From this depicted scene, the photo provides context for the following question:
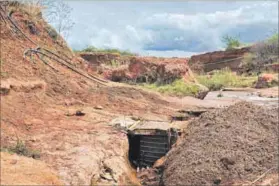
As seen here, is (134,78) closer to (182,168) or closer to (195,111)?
(195,111)

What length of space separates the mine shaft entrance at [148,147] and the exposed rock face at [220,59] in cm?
2071

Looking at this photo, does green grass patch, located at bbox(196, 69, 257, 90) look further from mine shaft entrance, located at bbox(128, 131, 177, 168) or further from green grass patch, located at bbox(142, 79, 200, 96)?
mine shaft entrance, located at bbox(128, 131, 177, 168)

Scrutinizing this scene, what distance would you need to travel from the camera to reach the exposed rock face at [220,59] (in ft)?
100

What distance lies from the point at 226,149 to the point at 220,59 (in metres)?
23.3

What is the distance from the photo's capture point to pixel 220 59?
31.5 metres

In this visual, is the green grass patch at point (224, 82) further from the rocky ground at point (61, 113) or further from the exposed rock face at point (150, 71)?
the rocky ground at point (61, 113)

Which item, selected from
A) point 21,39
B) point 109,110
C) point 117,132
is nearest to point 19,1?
point 21,39

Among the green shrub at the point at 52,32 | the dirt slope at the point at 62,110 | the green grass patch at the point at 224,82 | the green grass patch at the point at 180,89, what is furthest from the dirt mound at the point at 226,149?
the green grass patch at the point at 224,82

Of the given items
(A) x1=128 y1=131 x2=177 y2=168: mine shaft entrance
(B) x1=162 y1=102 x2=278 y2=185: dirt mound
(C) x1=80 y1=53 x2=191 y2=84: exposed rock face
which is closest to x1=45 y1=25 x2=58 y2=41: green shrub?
(C) x1=80 y1=53 x2=191 y2=84: exposed rock face

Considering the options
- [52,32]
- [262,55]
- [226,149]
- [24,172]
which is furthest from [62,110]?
[262,55]

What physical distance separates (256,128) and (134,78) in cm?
948

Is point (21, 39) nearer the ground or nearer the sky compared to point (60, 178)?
nearer the sky

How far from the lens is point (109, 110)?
35.9 ft

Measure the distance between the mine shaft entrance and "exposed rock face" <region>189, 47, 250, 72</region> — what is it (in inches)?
815
